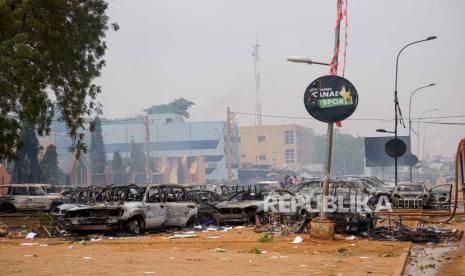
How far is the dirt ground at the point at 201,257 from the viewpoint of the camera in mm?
10203

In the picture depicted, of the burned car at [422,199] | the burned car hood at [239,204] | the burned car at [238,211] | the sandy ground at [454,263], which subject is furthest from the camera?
the burned car at [422,199]

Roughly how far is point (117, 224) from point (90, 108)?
36.5ft

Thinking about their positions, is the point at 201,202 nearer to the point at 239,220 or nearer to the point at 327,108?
the point at 239,220

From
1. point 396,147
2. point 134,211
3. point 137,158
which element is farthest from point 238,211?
point 137,158

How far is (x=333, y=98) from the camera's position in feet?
50.4

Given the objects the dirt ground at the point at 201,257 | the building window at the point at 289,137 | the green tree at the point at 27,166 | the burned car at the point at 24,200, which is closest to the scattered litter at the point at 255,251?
the dirt ground at the point at 201,257

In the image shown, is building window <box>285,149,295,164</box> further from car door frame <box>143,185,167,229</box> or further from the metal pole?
the metal pole

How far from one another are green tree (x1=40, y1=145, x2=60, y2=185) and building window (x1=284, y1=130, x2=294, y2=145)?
64.6 metres

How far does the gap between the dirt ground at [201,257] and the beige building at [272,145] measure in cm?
10471

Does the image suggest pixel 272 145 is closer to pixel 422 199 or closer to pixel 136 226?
pixel 422 199

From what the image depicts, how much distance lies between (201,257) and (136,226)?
5.58 metres

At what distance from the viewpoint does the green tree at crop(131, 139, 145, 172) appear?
3260 inches

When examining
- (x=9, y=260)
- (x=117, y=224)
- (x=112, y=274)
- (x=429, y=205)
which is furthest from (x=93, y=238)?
(x=429, y=205)

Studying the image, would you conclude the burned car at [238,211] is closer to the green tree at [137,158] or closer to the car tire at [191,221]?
the car tire at [191,221]
